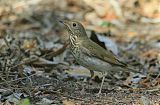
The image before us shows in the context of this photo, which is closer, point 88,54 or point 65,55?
point 88,54

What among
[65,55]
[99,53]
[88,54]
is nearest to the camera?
[88,54]

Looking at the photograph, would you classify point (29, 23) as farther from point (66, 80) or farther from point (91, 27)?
point (66, 80)

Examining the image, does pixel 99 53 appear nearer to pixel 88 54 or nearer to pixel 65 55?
pixel 88 54

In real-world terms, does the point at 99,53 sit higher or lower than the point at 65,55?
higher

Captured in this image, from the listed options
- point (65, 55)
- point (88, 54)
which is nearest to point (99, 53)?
point (88, 54)

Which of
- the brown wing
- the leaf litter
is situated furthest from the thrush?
the leaf litter

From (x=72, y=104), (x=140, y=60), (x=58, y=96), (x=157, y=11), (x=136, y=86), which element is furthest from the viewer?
(x=157, y=11)

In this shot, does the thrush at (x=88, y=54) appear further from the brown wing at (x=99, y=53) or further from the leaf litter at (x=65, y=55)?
the leaf litter at (x=65, y=55)

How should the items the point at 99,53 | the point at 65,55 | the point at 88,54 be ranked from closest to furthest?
the point at 88,54 < the point at 99,53 < the point at 65,55

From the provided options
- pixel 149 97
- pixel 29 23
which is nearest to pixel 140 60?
pixel 149 97
